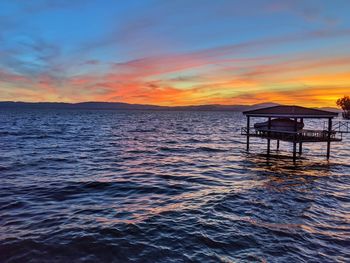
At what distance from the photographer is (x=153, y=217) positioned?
518 inches

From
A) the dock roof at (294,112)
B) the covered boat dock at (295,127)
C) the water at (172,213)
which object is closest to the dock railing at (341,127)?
the covered boat dock at (295,127)

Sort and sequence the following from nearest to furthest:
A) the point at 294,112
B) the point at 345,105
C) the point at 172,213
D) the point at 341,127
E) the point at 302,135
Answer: the point at 172,213 → the point at 294,112 → the point at 302,135 → the point at 341,127 → the point at 345,105

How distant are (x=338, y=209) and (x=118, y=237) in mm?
10202

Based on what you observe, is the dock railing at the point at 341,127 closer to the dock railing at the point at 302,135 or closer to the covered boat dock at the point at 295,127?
the dock railing at the point at 302,135

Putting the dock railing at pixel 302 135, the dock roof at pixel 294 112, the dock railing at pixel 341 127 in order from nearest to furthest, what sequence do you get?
the dock roof at pixel 294 112, the dock railing at pixel 302 135, the dock railing at pixel 341 127

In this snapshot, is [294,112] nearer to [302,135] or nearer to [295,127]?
[295,127]

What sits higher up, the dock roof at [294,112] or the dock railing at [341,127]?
the dock roof at [294,112]

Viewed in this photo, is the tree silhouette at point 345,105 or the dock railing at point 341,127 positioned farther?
the tree silhouette at point 345,105

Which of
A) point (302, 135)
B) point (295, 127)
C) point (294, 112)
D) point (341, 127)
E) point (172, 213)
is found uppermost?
point (294, 112)

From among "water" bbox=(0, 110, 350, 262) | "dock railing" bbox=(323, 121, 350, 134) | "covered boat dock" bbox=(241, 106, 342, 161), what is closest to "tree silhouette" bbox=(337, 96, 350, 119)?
"dock railing" bbox=(323, 121, 350, 134)

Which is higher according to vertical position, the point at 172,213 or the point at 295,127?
the point at 295,127

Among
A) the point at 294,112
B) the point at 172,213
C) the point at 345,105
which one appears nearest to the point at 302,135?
the point at 294,112

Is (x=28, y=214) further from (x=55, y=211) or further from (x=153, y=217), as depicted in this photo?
(x=153, y=217)

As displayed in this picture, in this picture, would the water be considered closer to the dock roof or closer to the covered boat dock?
the covered boat dock
